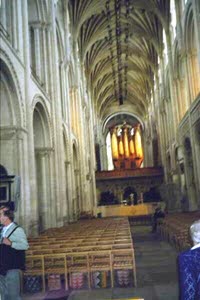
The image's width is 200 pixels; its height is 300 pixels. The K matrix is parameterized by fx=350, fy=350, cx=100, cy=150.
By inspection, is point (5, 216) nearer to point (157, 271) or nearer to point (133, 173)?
point (157, 271)

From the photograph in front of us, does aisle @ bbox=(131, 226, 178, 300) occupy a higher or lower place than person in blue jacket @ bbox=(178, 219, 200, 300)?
lower

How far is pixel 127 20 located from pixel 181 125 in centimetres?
1393

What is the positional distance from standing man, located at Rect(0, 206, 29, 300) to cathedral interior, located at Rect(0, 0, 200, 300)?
105 inches

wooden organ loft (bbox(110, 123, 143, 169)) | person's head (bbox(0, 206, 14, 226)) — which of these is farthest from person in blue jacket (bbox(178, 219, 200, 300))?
wooden organ loft (bbox(110, 123, 143, 169))

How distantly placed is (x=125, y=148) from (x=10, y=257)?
140 feet

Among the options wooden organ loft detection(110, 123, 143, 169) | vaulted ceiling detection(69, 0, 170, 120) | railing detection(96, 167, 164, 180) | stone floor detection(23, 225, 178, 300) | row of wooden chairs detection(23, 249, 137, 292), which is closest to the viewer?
stone floor detection(23, 225, 178, 300)

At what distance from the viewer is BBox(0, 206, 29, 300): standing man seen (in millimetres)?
4164

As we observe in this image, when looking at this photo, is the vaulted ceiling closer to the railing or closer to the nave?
the railing

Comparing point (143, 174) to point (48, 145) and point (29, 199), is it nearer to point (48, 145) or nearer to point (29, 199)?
point (48, 145)

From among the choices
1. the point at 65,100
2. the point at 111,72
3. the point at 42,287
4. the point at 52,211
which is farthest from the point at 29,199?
the point at 111,72

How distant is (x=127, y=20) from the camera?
31.6 meters

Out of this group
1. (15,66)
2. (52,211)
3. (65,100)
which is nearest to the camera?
(15,66)

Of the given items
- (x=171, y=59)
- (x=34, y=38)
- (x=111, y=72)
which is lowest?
(x=34, y=38)

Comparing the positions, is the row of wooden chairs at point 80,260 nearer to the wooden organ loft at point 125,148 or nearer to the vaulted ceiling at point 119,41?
the vaulted ceiling at point 119,41
